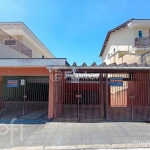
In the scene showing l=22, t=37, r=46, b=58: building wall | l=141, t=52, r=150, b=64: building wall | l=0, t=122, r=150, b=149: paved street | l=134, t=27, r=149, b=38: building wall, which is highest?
l=134, t=27, r=149, b=38: building wall

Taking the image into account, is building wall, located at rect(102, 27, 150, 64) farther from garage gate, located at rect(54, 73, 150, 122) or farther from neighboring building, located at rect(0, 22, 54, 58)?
neighboring building, located at rect(0, 22, 54, 58)

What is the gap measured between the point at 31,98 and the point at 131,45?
13570 millimetres

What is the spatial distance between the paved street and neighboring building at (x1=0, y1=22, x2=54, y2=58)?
20.1 ft

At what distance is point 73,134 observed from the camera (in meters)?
5.15

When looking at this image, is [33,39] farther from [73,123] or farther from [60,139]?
[60,139]

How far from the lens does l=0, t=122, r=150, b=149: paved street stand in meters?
4.48

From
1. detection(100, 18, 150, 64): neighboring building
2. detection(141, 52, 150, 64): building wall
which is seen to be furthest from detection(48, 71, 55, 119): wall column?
detection(100, 18, 150, 64): neighboring building

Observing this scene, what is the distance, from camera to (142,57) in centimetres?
1068

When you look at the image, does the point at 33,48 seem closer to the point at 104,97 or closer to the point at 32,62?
the point at 32,62

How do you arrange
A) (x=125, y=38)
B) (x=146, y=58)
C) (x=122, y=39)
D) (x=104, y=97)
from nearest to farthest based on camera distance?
(x=104, y=97) → (x=146, y=58) → (x=125, y=38) → (x=122, y=39)

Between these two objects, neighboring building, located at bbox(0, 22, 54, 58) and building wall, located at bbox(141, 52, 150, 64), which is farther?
neighboring building, located at bbox(0, 22, 54, 58)

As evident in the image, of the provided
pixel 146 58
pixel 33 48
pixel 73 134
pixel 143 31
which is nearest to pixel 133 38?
pixel 143 31

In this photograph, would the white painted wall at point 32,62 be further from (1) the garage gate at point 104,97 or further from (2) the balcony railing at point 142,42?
(2) the balcony railing at point 142,42

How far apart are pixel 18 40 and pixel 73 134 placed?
1394cm
